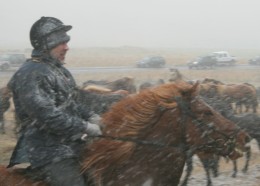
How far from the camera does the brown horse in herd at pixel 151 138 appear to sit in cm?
352

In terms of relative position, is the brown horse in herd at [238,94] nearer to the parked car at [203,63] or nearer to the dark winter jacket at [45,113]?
the dark winter jacket at [45,113]

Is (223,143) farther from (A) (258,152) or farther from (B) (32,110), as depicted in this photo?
(A) (258,152)

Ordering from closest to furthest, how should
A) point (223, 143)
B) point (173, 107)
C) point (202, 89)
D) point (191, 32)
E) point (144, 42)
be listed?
point (173, 107), point (223, 143), point (202, 89), point (144, 42), point (191, 32)

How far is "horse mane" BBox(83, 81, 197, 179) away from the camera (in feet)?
11.5

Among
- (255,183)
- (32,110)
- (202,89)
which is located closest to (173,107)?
(32,110)

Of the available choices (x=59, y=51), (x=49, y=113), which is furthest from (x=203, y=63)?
(x=49, y=113)

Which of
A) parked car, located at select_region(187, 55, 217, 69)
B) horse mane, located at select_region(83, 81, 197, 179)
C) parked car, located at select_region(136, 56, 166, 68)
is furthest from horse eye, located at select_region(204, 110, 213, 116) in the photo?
parked car, located at select_region(136, 56, 166, 68)

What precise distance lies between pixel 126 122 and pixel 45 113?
0.74 meters

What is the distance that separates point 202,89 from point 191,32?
136m

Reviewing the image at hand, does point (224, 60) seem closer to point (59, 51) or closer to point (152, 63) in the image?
point (152, 63)

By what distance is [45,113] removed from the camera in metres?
3.16

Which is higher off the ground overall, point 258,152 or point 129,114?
point 129,114

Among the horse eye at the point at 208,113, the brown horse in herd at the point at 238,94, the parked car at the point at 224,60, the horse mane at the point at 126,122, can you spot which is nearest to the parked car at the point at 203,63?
the parked car at the point at 224,60

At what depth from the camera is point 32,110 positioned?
10.4ft
